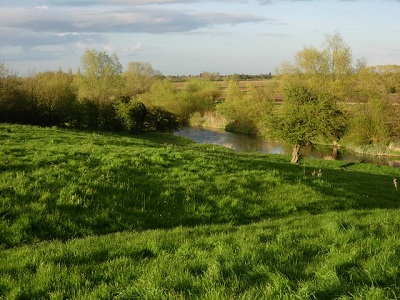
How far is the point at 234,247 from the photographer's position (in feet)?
22.3

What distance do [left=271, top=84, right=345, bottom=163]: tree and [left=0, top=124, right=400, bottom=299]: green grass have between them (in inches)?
715

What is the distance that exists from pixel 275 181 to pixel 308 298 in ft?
36.6

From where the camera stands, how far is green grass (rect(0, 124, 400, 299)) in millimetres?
4844

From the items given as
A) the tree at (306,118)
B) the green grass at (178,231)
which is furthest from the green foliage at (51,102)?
the green grass at (178,231)

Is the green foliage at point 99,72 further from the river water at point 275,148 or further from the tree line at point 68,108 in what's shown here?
the river water at point 275,148

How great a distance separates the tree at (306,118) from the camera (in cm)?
3538

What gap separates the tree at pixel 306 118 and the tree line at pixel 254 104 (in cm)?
9

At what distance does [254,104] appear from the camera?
82.4 metres

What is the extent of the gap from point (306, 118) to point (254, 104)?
46.9m

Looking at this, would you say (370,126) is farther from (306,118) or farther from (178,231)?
(178,231)

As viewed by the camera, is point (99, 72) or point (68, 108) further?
point (99, 72)

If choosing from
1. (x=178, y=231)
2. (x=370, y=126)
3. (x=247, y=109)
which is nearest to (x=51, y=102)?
(x=247, y=109)

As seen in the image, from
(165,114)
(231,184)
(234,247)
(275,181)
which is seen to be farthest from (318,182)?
(165,114)

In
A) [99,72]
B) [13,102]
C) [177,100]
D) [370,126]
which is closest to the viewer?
[13,102]
